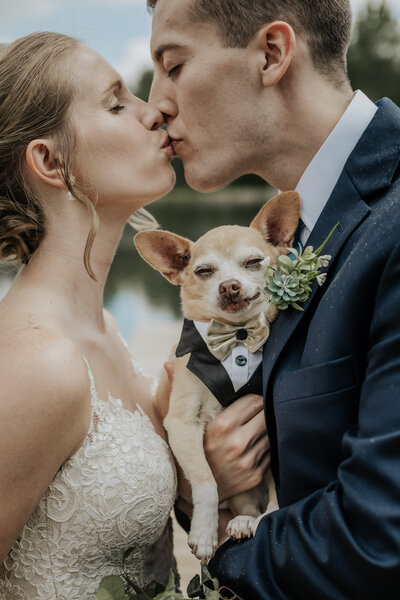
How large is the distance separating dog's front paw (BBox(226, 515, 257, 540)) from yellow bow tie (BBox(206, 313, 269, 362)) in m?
0.56

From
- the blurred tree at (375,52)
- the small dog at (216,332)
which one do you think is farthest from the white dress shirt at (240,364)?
the blurred tree at (375,52)

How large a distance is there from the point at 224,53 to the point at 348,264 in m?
1.13

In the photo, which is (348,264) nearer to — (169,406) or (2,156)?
(169,406)

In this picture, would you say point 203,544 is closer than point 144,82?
Yes

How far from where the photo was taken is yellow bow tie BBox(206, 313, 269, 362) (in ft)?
6.92

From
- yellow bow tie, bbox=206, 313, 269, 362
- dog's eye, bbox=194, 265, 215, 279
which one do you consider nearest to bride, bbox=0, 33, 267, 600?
yellow bow tie, bbox=206, 313, 269, 362

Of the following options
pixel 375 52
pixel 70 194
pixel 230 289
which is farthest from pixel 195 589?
pixel 375 52

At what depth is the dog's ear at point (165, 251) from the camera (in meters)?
2.42

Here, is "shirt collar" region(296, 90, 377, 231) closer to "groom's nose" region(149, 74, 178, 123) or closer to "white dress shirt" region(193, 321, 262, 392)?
"white dress shirt" region(193, 321, 262, 392)

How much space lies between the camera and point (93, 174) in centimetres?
240

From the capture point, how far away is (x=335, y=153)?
209 centimetres

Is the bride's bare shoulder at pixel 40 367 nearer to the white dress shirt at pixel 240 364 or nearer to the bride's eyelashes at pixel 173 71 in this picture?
the white dress shirt at pixel 240 364

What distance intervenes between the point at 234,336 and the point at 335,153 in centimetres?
74

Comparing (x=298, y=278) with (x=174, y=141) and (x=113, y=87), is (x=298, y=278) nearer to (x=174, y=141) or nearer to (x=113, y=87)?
(x=174, y=141)
